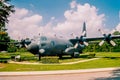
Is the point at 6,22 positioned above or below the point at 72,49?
above

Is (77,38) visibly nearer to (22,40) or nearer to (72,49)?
(72,49)

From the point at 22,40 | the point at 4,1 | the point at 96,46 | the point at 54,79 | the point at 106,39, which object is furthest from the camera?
the point at 96,46

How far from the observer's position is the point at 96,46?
118688 millimetres

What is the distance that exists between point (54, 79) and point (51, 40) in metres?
26.2

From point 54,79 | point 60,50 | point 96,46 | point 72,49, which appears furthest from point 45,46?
point 96,46

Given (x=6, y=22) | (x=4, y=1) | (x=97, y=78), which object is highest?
(x=4, y=1)

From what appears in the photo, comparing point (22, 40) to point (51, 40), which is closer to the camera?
point (51, 40)

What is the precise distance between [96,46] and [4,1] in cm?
7542

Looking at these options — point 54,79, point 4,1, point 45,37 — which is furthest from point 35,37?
point 54,79

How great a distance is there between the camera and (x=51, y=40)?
1811 inches

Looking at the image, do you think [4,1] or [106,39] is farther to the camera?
[4,1]

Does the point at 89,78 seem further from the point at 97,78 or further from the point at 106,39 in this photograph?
the point at 106,39

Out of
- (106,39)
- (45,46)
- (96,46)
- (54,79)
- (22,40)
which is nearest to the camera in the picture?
(54,79)

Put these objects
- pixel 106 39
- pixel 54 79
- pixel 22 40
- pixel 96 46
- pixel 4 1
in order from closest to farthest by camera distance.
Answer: pixel 54 79
pixel 106 39
pixel 4 1
pixel 22 40
pixel 96 46
